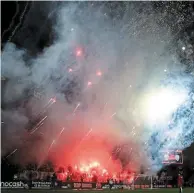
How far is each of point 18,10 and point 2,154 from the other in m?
20.1

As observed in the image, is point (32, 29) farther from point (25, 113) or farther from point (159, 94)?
point (159, 94)

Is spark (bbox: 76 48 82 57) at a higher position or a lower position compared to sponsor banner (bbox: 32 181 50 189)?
higher

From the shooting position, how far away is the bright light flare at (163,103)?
4494 cm

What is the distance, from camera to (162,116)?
47.3 meters

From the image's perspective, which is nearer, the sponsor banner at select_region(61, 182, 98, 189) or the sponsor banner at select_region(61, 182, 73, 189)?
the sponsor banner at select_region(61, 182, 73, 189)

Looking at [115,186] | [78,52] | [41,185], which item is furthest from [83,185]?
[78,52]

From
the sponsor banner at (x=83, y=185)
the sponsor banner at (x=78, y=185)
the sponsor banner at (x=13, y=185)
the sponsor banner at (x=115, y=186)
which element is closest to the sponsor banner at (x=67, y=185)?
the sponsor banner at (x=78, y=185)

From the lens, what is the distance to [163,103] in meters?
46.0

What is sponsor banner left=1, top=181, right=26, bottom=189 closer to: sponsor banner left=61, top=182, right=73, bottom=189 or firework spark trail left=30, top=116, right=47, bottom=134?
sponsor banner left=61, top=182, right=73, bottom=189

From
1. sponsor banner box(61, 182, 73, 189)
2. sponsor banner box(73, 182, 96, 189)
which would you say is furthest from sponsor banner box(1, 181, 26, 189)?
sponsor banner box(73, 182, 96, 189)

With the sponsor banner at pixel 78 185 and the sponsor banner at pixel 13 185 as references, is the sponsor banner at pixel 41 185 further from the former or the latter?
the sponsor banner at pixel 78 185

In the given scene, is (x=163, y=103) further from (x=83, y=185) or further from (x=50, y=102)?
(x=50, y=102)

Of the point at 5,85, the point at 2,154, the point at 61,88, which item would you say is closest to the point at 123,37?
the point at 61,88

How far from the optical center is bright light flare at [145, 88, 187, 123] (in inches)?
1769
